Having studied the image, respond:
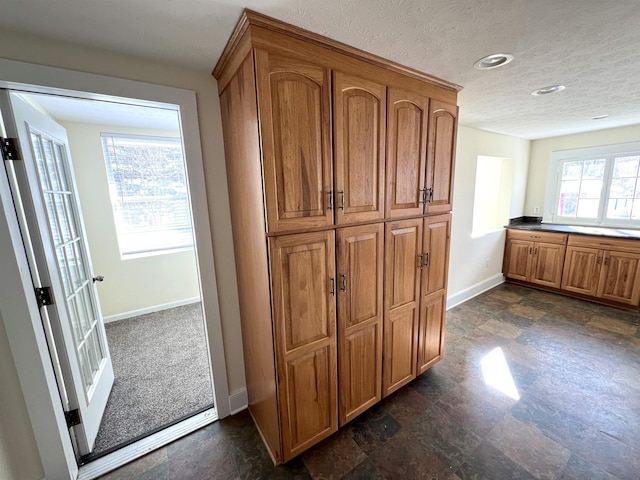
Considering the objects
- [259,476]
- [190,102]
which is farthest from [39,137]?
[259,476]

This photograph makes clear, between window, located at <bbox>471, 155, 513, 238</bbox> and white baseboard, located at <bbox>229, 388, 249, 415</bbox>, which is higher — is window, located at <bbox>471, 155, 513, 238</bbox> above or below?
above

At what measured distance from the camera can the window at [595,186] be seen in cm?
346

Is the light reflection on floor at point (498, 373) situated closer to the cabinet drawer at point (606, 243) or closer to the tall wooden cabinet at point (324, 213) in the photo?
the tall wooden cabinet at point (324, 213)

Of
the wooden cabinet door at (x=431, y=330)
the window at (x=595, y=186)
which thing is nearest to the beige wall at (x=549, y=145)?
the window at (x=595, y=186)

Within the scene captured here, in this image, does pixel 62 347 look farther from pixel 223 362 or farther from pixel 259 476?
pixel 259 476

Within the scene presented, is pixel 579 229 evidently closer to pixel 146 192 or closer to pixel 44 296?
pixel 44 296

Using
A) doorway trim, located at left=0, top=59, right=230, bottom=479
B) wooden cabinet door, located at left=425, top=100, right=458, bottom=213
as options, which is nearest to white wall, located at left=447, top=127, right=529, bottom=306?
wooden cabinet door, located at left=425, top=100, right=458, bottom=213

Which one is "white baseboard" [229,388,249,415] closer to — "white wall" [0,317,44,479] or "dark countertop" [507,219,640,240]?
"white wall" [0,317,44,479]

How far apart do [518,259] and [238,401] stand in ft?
14.4

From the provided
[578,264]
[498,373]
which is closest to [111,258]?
[498,373]

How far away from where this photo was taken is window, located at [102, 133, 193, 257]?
124 inches

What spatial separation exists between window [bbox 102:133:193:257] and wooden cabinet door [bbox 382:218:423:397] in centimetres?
260

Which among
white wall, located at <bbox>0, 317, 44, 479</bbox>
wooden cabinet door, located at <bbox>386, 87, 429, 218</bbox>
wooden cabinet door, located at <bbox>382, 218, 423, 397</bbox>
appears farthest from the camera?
wooden cabinet door, located at <bbox>382, 218, 423, 397</bbox>

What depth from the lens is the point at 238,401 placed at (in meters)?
1.93
